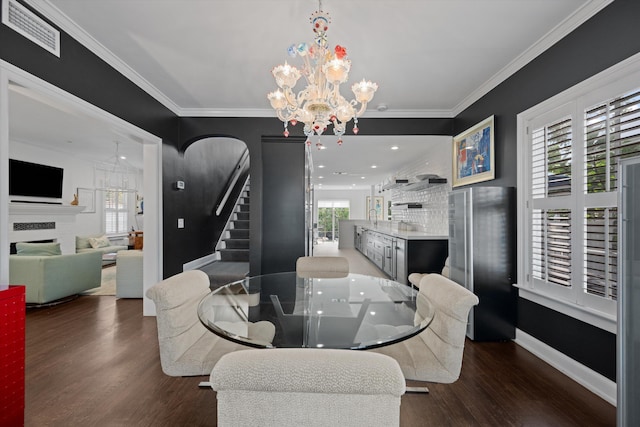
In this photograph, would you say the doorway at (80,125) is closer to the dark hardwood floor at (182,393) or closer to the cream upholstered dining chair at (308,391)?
the dark hardwood floor at (182,393)

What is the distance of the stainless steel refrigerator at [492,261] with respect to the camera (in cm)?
302

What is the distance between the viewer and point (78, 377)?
237 centimetres

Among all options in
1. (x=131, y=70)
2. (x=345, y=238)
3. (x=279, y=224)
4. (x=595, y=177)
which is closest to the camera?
(x=595, y=177)

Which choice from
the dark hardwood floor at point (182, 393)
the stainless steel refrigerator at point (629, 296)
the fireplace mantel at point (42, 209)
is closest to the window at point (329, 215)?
the fireplace mantel at point (42, 209)

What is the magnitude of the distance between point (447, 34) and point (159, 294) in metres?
2.80

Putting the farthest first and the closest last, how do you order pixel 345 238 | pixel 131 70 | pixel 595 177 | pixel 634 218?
1. pixel 345 238
2. pixel 131 70
3. pixel 595 177
4. pixel 634 218

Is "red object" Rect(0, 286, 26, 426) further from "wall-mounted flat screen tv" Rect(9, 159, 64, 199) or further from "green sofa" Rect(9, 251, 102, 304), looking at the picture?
"wall-mounted flat screen tv" Rect(9, 159, 64, 199)

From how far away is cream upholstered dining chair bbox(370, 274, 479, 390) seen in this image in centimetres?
160

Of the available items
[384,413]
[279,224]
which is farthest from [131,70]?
[384,413]

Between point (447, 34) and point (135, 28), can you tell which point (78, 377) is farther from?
point (447, 34)

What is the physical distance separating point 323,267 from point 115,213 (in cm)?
822

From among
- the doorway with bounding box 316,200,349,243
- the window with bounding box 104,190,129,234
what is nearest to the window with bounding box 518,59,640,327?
the window with bounding box 104,190,129,234

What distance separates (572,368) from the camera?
7.69 feet

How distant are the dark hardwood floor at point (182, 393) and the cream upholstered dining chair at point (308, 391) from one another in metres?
→ 1.40
